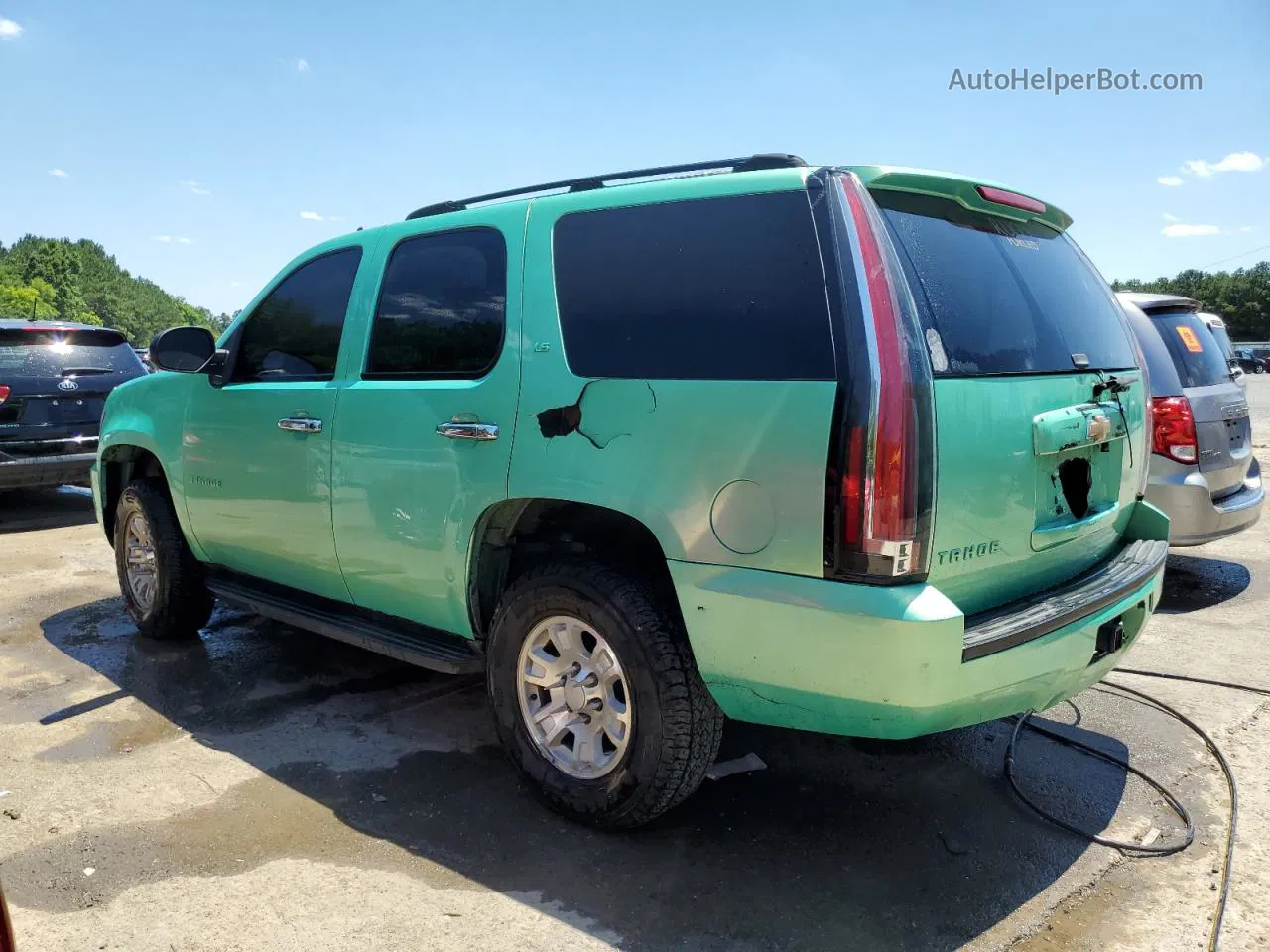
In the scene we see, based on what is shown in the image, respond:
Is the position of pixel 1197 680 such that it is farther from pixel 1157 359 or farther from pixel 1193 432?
pixel 1157 359

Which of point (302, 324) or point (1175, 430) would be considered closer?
point (302, 324)

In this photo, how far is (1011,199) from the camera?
3064 millimetres

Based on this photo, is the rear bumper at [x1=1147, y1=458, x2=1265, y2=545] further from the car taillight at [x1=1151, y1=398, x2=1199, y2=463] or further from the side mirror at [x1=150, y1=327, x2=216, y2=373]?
the side mirror at [x1=150, y1=327, x2=216, y2=373]

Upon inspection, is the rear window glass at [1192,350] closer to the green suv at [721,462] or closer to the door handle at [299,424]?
the green suv at [721,462]

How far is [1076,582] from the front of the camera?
2979mm

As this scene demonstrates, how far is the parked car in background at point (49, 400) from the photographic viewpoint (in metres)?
8.20

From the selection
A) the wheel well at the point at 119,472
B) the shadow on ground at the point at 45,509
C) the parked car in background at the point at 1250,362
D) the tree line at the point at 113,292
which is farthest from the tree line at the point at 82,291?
the wheel well at the point at 119,472

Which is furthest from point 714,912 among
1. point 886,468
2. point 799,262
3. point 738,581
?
point 799,262

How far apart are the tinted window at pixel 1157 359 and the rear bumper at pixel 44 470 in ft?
26.8

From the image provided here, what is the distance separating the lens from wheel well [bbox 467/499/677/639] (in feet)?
9.72

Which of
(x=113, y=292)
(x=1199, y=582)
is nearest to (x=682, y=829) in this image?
(x=1199, y=582)

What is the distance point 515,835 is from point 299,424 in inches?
73.6

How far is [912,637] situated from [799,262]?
1037 mm

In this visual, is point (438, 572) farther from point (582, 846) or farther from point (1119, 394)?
point (1119, 394)
